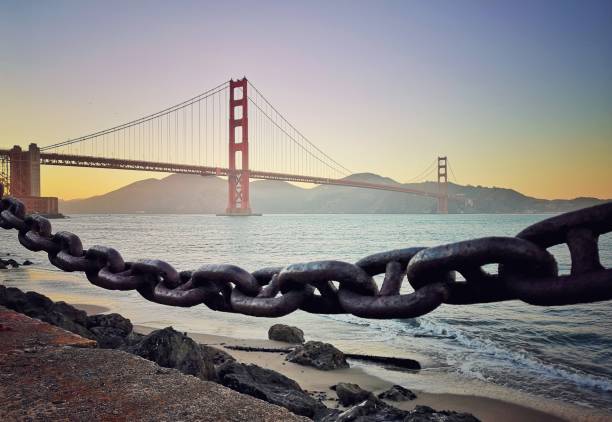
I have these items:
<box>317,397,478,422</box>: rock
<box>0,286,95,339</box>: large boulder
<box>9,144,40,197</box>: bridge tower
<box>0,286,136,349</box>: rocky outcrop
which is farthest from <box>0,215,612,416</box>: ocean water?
<box>9,144,40,197</box>: bridge tower

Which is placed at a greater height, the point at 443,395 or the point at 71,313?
the point at 71,313

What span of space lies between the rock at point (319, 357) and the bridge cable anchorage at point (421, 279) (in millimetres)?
2482

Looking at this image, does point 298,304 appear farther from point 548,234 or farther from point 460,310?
point 460,310

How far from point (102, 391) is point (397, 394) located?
2501 mm

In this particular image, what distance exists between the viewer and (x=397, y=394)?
336cm

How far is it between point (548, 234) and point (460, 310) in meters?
7.26

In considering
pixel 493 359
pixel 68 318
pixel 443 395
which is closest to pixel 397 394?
pixel 443 395

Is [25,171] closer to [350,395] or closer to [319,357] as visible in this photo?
[319,357]

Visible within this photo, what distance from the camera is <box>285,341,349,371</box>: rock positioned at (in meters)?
3.92

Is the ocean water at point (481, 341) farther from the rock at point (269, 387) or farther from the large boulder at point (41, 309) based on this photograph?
the large boulder at point (41, 309)

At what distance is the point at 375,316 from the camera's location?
1116 millimetres

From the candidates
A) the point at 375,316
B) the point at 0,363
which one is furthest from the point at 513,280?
the point at 0,363

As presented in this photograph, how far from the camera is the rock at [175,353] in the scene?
253 cm

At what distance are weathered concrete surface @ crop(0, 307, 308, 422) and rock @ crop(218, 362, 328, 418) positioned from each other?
1064 millimetres
